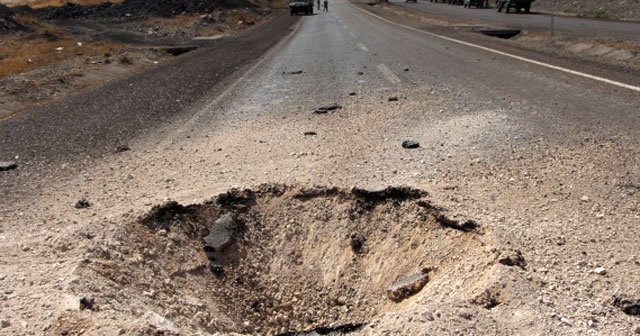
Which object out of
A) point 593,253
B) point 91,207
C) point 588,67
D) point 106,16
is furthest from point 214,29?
point 593,253

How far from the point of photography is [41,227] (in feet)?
14.5

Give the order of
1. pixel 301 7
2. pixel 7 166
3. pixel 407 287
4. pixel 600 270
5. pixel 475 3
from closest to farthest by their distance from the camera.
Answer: pixel 600 270, pixel 407 287, pixel 7 166, pixel 475 3, pixel 301 7

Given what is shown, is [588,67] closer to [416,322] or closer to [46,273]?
[416,322]

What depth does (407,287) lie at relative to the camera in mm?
3613

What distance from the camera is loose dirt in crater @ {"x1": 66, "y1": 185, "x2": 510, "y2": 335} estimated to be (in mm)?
3451

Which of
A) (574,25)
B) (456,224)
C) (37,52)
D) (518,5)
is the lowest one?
(456,224)

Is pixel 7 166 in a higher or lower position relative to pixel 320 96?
lower

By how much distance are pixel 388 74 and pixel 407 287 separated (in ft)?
28.8

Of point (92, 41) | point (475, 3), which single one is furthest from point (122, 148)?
point (475, 3)

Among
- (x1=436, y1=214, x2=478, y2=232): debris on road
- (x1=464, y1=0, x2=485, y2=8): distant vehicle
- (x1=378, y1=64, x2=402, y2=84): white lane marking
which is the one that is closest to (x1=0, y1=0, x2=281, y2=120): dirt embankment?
(x1=378, y1=64, x2=402, y2=84): white lane marking

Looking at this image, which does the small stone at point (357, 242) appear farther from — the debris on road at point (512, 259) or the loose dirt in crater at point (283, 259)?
the debris on road at point (512, 259)

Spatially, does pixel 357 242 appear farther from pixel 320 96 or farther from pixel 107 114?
pixel 107 114

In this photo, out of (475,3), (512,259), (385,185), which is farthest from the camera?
(475,3)

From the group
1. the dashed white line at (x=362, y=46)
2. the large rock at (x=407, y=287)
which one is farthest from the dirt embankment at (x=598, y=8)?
the large rock at (x=407, y=287)
